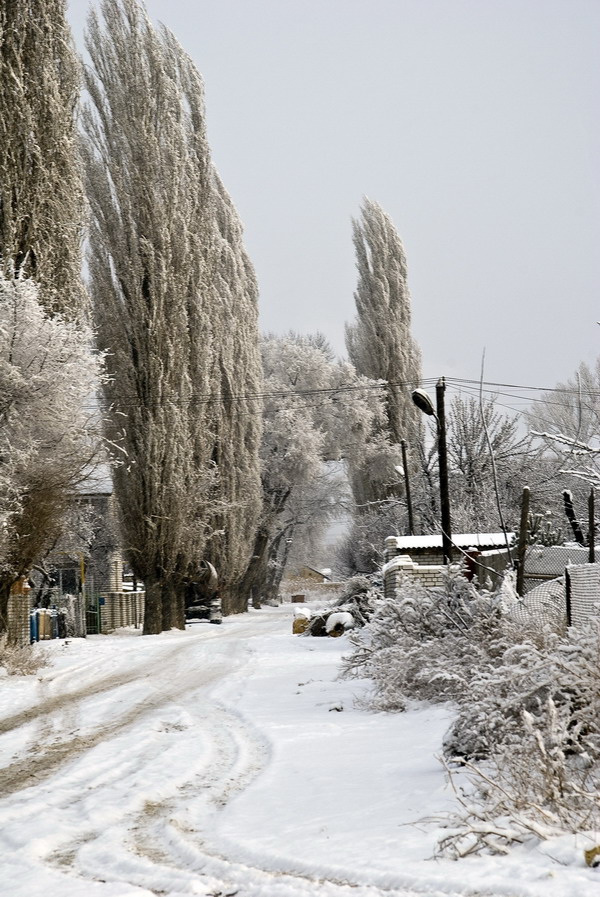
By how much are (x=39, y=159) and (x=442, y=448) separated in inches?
393

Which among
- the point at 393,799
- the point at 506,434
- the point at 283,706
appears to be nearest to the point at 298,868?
the point at 393,799

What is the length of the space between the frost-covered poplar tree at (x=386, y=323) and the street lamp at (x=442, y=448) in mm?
24484

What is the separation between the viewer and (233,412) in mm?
36938

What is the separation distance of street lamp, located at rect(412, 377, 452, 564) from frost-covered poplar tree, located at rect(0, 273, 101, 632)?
5754mm

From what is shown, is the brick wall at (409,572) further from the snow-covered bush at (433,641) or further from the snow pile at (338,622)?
the snow-covered bush at (433,641)

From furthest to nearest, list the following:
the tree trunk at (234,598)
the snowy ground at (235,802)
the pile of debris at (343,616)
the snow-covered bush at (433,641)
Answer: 1. the tree trunk at (234,598)
2. the pile of debris at (343,616)
3. the snow-covered bush at (433,641)
4. the snowy ground at (235,802)

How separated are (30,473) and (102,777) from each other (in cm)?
1052

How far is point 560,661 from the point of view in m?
5.21

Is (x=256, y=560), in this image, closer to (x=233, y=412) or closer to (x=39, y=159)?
(x=233, y=412)

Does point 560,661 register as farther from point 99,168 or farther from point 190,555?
point 99,168

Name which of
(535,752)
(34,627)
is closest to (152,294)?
(34,627)

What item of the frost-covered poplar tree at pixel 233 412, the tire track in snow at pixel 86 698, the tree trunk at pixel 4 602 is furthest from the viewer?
the frost-covered poplar tree at pixel 233 412

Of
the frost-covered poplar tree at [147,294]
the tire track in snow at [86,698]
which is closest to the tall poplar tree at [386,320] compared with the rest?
the frost-covered poplar tree at [147,294]

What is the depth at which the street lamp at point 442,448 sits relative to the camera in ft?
50.6
